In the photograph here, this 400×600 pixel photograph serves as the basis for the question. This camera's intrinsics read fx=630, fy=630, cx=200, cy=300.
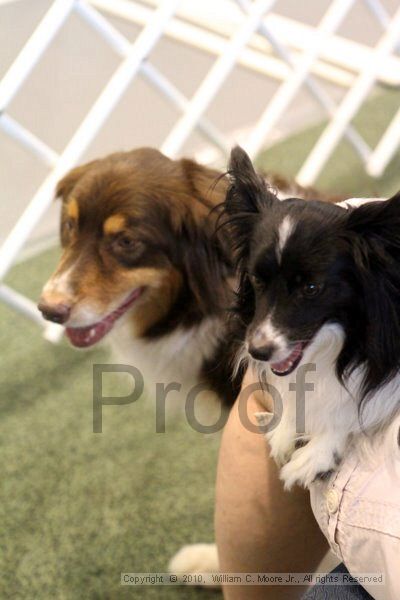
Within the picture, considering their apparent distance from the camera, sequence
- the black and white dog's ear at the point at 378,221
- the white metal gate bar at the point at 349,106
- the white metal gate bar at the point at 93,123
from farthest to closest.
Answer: the white metal gate bar at the point at 349,106
the white metal gate bar at the point at 93,123
the black and white dog's ear at the point at 378,221

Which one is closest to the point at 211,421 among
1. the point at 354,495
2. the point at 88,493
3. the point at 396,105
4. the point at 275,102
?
the point at 88,493

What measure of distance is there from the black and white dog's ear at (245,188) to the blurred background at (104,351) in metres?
0.72

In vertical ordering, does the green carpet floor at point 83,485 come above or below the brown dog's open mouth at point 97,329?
below

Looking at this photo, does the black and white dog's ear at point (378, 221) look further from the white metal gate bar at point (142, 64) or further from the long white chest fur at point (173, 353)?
the white metal gate bar at point (142, 64)

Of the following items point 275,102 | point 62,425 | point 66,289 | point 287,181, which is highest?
point 275,102

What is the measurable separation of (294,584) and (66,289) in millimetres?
615

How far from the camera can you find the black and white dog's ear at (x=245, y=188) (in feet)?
2.48

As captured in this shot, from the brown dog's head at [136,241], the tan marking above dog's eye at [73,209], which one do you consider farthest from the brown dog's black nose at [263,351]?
the tan marking above dog's eye at [73,209]

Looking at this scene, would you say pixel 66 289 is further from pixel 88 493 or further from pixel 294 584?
pixel 294 584

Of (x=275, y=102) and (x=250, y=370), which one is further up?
(x=275, y=102)

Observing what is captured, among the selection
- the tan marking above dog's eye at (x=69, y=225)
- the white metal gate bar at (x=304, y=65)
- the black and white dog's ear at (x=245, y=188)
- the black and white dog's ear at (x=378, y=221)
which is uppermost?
the white metal gate bar at (x=304, y=65)

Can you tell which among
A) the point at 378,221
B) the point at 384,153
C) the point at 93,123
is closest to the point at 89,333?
the point at 93,123

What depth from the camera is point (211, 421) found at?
52.5 inches

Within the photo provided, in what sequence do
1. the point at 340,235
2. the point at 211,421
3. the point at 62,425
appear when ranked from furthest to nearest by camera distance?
the point at 62,425 < the point at 211,421 < the point at 340,235
